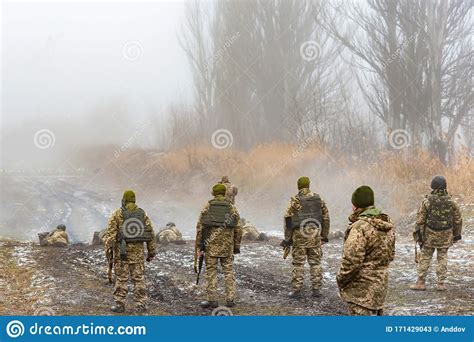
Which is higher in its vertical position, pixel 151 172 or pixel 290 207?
pixel 151 172

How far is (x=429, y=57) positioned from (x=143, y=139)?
30.1 meters

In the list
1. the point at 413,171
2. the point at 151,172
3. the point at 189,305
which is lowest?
the point at 189,305

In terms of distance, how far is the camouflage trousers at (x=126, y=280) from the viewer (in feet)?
26.1

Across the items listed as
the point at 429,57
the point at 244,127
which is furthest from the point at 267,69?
the point at 429,57

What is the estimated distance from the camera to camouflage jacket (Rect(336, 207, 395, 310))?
17.5 ft

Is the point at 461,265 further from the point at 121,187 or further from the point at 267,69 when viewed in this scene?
the point at 121,187

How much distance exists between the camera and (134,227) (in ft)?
25.9

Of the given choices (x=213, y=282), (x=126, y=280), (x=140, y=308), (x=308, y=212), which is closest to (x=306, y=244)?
(x=308, y=212)

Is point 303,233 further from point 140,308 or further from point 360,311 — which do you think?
point 360,311

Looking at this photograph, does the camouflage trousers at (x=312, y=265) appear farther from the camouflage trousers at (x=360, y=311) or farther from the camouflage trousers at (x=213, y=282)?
the camouflage trousers at (x=360, y=311)

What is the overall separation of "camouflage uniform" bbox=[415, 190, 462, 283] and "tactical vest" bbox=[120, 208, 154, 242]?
4.48 metres

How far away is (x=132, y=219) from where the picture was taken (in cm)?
787

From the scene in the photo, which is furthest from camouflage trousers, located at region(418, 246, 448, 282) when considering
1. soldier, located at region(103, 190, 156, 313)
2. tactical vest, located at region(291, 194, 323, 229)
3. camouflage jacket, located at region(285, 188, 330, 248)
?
soldier, located at region(103, 190, 156, 313)

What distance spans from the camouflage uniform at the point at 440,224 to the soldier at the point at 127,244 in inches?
174
